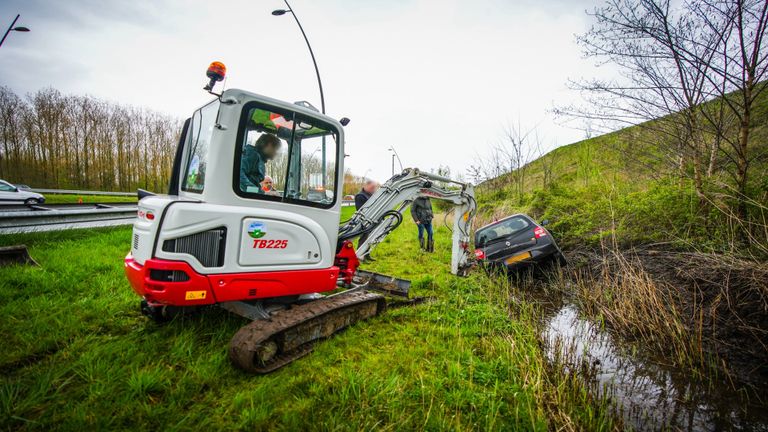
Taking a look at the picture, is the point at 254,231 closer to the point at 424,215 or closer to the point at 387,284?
the point at 387,284

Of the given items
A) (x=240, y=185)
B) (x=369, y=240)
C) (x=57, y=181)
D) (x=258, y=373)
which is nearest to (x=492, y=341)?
(x=369, y=240)

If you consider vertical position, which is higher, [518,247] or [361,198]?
[361,198]

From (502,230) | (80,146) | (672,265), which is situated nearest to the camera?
(672,265)

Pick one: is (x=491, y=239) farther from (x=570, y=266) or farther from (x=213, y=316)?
(x=213, y=316)

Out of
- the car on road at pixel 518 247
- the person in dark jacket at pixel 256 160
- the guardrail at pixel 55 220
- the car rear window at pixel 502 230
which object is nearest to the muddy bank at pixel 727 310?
the car on road at pixel 518 247

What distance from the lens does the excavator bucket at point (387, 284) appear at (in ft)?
16.4

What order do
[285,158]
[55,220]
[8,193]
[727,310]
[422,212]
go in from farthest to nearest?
[8,193] → [422,212] → [55,220] → [727,310] → [285,158]

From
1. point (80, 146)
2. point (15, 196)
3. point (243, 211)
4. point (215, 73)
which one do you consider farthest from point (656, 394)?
point (80, 146)

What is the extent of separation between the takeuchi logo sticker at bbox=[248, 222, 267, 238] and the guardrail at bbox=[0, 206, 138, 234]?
7.43 meters

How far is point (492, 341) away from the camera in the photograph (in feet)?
11.5

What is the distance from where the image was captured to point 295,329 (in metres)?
3.08

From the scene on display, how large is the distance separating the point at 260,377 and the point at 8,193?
849 inches

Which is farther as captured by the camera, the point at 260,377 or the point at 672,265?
the point at 672,265

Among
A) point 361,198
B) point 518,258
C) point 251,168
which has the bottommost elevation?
point 518,258
